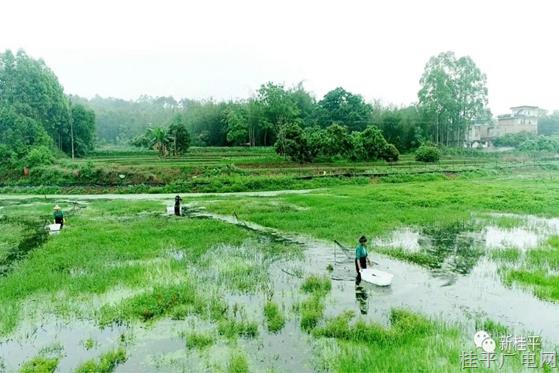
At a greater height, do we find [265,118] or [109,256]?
[265,118]

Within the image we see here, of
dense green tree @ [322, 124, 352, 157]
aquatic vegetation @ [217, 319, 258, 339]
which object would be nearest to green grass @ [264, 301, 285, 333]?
aquatic vegetation @ [217, 319, 258, 339]

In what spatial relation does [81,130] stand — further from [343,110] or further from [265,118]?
[343,110]

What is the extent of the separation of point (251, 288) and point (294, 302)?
1460 mm

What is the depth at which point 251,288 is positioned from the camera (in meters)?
10.8

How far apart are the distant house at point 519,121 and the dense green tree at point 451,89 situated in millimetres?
21598

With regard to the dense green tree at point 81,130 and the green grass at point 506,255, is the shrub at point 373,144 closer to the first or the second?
the green grass at point 506,255

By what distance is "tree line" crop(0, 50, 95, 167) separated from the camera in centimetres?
4169

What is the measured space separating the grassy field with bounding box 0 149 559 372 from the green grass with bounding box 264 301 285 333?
0.13ft

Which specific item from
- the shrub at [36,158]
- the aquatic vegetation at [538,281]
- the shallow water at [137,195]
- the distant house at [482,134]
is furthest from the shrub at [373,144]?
the distant house at [482,134]

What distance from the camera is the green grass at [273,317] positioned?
8461 mm

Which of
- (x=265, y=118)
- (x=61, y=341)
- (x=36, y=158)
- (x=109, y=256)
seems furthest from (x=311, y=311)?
(x=265, y=118)

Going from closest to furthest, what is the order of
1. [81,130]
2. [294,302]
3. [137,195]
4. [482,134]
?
[294,302]
[137,195]
[81,130]
[482,134]

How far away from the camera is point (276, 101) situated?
60906 millimetres

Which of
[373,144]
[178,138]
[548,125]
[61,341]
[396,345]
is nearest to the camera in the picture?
[396,345]
